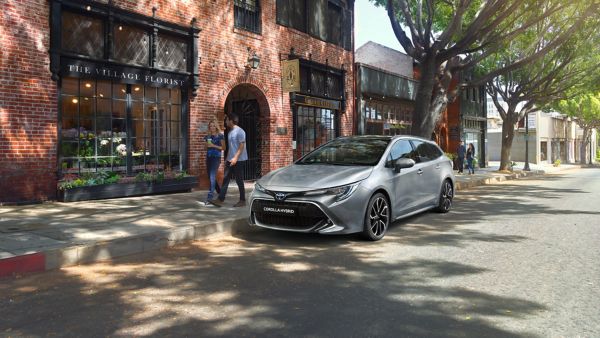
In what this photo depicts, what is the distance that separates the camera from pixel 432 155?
29.0ft

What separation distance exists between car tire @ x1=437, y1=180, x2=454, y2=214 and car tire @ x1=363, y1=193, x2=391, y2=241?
2634 mm

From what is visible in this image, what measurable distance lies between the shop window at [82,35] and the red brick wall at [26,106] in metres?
0.45

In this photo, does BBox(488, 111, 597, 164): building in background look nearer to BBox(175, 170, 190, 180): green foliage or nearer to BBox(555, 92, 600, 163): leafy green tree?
BBox(555, 92, 600, 163): leafy green tree

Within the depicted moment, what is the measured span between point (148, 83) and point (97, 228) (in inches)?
209

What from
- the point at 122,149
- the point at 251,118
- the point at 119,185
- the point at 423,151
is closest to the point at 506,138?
the point at 251,118

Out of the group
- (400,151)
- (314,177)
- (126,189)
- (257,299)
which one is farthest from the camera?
(126,189)

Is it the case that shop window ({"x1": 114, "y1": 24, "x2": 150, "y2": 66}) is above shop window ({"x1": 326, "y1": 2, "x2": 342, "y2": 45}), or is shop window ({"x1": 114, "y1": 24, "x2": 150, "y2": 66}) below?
below

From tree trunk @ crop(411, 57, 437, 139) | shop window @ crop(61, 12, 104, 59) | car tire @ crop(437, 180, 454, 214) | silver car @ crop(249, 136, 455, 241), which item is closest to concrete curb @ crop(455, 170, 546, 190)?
tree trunk @ crop(411, 57, 437, 139)

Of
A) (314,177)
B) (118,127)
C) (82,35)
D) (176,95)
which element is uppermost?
(82,35)

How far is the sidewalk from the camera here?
5.11 meters

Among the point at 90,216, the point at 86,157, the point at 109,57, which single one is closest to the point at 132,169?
the point at 86,157

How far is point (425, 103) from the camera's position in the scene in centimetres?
1456

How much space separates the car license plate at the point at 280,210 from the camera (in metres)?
6.09

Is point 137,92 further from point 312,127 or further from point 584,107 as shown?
point 584,107
